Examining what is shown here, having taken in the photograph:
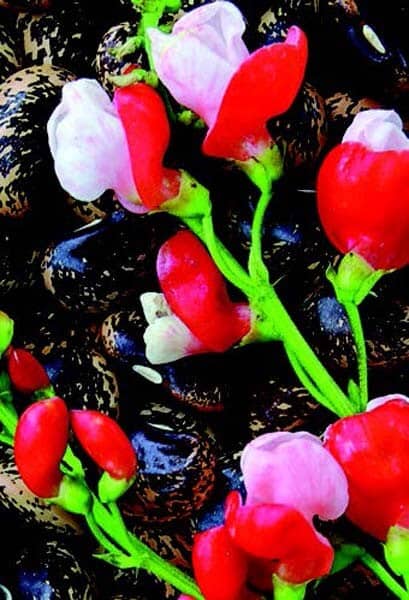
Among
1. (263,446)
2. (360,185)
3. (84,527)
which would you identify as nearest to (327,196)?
(360,185)

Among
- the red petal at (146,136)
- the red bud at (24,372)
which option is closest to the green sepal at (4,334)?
the red bud at (24,372)

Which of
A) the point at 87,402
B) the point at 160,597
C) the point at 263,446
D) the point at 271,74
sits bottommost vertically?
the point at 160,597

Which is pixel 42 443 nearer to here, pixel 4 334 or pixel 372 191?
pixel 4 334

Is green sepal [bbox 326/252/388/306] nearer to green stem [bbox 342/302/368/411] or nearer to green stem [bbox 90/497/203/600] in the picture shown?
green stem [bbox 342/302/368/411]

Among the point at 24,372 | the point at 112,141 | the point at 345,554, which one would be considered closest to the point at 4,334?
the point at 24,372

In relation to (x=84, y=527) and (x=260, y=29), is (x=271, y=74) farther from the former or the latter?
(x=84, y=527)

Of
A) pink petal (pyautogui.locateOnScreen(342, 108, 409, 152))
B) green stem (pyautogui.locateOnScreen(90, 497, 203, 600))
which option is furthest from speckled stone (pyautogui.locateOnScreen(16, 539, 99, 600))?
pink petal (pyautogui.locateOnScreen(342, 108, 409, 152))
